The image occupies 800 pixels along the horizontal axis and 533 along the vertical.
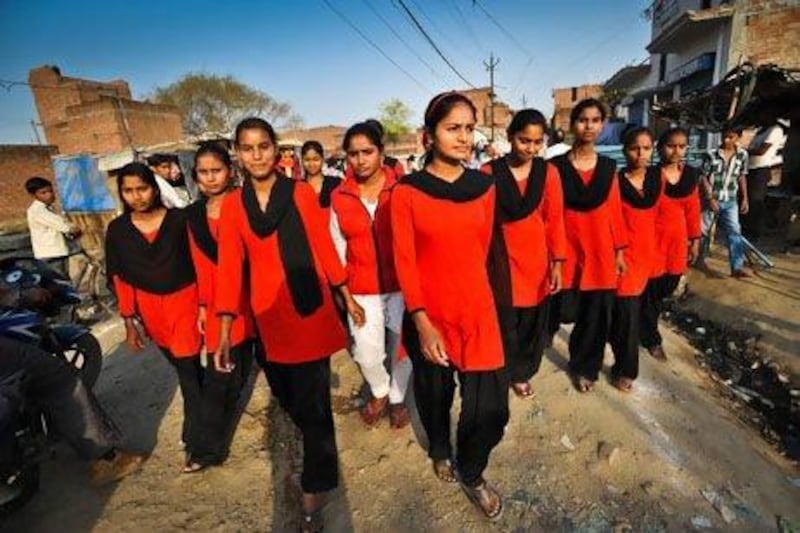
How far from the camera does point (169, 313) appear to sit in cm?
279

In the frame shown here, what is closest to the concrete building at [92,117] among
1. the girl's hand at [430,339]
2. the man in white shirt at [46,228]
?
the man in white shirt at [46,228]

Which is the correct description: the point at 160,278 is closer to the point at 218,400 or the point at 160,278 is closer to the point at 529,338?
the point at 218,400

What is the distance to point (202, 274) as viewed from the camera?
271 centimetres

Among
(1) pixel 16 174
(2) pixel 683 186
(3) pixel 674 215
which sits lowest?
(3) pixel 674 215

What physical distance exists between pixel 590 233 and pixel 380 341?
5.04 feet

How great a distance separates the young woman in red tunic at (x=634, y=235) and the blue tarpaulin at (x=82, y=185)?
17.7m

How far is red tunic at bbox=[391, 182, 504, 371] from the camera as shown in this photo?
2014 millimetres

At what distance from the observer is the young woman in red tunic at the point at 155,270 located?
2723 millimetres

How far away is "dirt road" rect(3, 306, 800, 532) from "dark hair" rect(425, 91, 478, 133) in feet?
6.35

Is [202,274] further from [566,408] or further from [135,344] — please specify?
[566,408]

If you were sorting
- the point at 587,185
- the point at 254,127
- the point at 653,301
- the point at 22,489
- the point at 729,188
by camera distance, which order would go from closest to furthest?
the point at 254,127 → the point at 22,489 → the point at 587,185 → the point at 653,301 → the point at 729,188

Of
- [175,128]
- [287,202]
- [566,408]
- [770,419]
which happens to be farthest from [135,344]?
[175,128]

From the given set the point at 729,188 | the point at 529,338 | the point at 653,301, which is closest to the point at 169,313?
the point at 529,338

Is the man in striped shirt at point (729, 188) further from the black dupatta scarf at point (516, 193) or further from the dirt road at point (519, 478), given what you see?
the black dupatta scarf at point (516, 193)
